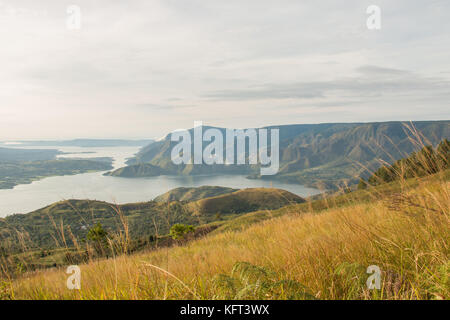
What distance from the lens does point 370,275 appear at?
7.71 feet

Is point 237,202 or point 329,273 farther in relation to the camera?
point 237,202

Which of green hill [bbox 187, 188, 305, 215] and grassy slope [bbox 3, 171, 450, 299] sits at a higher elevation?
grassy slope [bbox 3, 171, 450, 299]

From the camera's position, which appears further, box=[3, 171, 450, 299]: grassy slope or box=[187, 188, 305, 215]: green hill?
box=[187, 188, 305, 215]: green hill

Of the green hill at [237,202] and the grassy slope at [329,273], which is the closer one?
the grassy slope at [329,273]

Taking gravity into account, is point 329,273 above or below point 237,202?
above

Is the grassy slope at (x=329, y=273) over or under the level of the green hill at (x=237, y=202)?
over

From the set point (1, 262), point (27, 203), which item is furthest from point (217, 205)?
point (1, 262)

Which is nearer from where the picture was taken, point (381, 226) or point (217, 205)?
point (381, 226)
